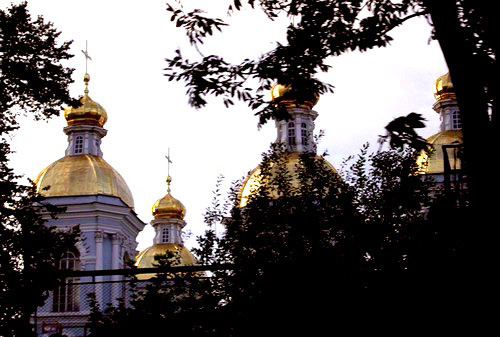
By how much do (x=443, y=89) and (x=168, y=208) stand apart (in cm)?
1895

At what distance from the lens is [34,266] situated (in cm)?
1254

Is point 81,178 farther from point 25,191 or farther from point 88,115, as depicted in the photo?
point 25,191

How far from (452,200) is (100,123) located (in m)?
41.4

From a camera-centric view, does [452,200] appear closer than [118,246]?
Yes

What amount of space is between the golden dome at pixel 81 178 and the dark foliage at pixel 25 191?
107 feet

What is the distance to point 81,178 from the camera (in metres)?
47.4

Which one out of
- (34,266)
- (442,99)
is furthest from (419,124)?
(442,99)

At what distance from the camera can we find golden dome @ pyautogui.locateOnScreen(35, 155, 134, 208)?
47094 mm

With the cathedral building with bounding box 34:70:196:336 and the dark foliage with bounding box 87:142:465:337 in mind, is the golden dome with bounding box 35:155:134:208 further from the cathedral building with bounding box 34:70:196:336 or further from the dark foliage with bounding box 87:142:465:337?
the dark foliage with bounding box 87:142:465:337

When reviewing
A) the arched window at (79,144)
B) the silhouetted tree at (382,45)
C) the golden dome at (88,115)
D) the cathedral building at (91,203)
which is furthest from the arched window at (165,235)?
the silhouetted tree at (382,45)

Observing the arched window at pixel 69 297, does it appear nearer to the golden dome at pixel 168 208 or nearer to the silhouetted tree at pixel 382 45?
the golden dome at pixel 168 208

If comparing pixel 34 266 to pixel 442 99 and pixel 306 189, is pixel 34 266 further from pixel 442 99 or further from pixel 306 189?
pixel 442 99

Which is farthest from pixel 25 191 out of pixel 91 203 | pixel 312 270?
pixel 91 203

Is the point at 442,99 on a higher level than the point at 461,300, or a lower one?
higher
